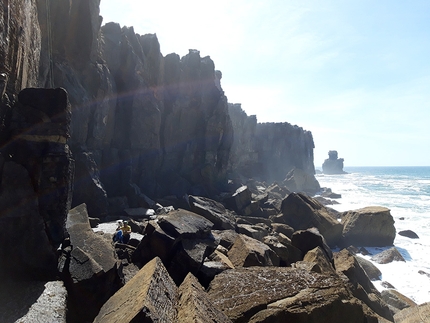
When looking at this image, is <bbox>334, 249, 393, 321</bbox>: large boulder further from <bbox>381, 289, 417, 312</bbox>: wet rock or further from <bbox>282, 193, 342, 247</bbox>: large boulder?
<bbox>282, 193, 342, 247</bbox>: large boulder

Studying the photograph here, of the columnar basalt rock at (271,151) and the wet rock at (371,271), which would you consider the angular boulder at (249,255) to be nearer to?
the wet rock at (371,271)

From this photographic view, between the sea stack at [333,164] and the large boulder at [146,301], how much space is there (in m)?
151

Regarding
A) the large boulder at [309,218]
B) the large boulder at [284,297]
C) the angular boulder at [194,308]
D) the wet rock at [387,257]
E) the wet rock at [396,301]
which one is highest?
the angular boulder at [194,308]

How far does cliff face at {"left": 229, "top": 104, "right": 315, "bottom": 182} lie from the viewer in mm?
63500

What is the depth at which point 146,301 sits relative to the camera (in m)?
3.33

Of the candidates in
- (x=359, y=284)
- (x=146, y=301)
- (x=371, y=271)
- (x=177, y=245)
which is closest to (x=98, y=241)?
(x=177, y=245)

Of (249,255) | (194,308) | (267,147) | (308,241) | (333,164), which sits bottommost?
(308,241)

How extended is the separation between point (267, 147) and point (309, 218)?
183 ft

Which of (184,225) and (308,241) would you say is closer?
(184,225)

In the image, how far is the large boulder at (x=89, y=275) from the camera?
5180mm

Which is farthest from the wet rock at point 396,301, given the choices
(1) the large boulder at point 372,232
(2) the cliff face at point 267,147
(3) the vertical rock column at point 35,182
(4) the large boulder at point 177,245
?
(2) the cliff face at point 267,147

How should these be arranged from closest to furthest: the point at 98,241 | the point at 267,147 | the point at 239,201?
the point at 98,241
the point at 239,201
the point at 267,147

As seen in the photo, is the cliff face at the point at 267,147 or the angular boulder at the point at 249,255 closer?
the angular boulder at the point at 249,255

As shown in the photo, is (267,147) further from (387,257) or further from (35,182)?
(35,182)
